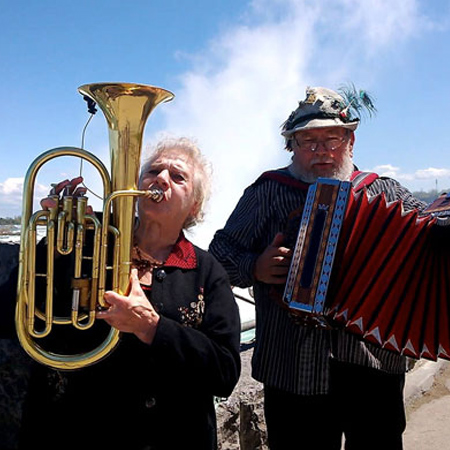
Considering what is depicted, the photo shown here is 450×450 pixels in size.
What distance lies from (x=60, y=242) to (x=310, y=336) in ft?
3.87

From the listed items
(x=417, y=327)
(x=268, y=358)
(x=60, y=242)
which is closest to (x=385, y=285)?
(x=417, y=327)

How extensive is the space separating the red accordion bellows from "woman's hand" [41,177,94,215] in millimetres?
1077

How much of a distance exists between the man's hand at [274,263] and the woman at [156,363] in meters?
0.34

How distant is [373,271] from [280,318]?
1.55 ft

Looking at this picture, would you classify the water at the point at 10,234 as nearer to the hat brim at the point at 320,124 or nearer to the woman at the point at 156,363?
the woman at the point at 156,363

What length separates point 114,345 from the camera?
4.87ft

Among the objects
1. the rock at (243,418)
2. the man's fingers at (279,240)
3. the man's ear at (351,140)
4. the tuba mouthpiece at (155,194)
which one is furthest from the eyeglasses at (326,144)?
the rock at (243,418)

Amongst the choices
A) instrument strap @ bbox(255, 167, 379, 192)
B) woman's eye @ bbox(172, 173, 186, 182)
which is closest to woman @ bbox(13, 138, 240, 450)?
woman's eye @ bbox(172, 173, 186, 182)

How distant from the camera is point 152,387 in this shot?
160 centimetres

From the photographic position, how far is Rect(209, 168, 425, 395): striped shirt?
6.89 ft

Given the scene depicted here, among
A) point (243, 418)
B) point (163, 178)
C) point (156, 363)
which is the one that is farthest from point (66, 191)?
point (243, 418)

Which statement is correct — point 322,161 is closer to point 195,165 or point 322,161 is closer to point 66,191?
point 195,165

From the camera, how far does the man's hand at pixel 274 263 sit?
82.3 inches

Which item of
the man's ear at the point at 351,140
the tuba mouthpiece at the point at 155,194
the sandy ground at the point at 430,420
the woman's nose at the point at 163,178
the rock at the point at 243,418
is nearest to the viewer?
the tuba mouthpiece at the point at 155,194
